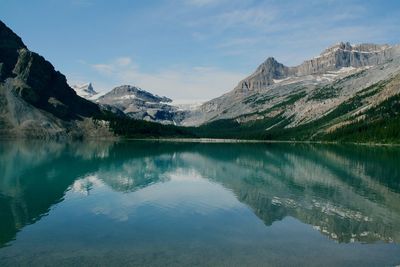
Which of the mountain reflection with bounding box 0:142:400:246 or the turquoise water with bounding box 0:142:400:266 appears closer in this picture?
the turquoise water with bounding box 0:142:400:266

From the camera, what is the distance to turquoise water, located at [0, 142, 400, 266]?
2920 cm

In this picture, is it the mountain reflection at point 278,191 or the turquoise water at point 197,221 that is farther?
the mountain reflection at point 278,191

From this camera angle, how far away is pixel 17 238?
3238 centimetres

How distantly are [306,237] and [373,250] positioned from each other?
5665 millimetres

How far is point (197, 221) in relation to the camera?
40.9 m

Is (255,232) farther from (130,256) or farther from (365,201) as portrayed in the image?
(365,201)

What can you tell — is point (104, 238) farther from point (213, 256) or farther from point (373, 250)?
point (373, 250)

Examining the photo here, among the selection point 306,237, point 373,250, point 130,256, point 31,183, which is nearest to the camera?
point 130,256

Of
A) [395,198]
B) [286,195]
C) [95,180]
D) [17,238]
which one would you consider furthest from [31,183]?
[395,198]

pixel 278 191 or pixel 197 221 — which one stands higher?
pixel 278 191

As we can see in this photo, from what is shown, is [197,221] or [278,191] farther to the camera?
[278,191]

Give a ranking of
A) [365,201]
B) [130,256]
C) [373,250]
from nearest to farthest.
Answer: [130,256], [373,250], [365,201]

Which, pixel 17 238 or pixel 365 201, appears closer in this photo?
pixel 17 238

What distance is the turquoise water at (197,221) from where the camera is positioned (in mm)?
29203
